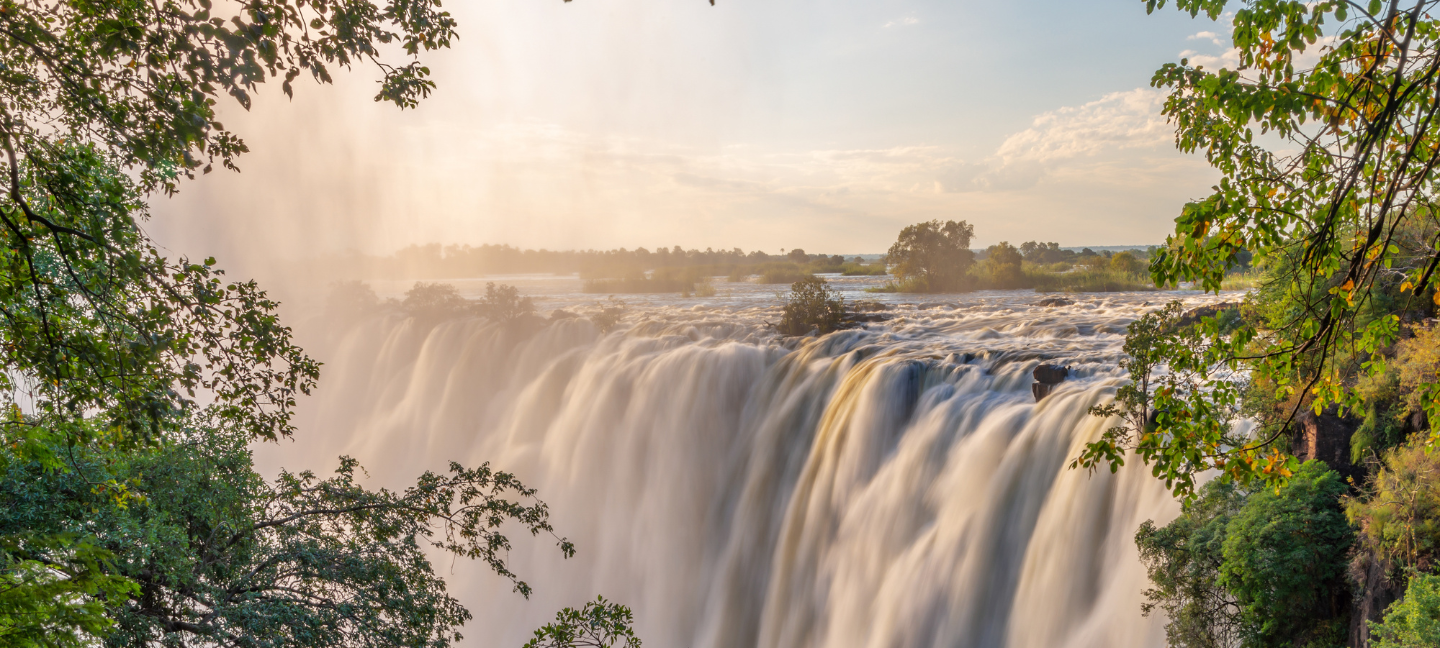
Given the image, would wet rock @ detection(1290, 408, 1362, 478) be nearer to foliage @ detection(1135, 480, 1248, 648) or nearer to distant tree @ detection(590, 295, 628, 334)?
foliage @ detection(1135, 480, 1248, 648)

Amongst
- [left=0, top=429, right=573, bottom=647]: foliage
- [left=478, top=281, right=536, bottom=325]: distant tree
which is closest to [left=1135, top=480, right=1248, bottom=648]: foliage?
[left=0, top=429, right=573, bottom=647]: foliage

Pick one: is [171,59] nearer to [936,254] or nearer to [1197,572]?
[1197,572]

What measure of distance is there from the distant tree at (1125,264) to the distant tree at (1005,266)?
13.7ft

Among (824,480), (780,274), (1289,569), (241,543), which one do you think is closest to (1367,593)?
(1289,569)

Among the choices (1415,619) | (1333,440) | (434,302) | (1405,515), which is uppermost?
(434,302)

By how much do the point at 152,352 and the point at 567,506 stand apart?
68.9 feet

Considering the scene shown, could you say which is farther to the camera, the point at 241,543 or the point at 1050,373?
the point at 1050,373

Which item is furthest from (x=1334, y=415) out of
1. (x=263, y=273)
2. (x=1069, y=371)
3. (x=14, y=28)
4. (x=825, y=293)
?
(x=263, y=273)

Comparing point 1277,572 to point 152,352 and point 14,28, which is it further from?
point 14,28

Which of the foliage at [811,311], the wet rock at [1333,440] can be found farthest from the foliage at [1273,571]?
the foliage at [811,311]

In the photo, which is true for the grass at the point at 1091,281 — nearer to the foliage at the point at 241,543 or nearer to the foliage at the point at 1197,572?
the foliage at the point at 1197,572

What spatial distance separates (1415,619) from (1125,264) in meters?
28.9

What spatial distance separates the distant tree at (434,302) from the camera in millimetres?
41281

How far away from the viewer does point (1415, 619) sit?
5.96 meters
